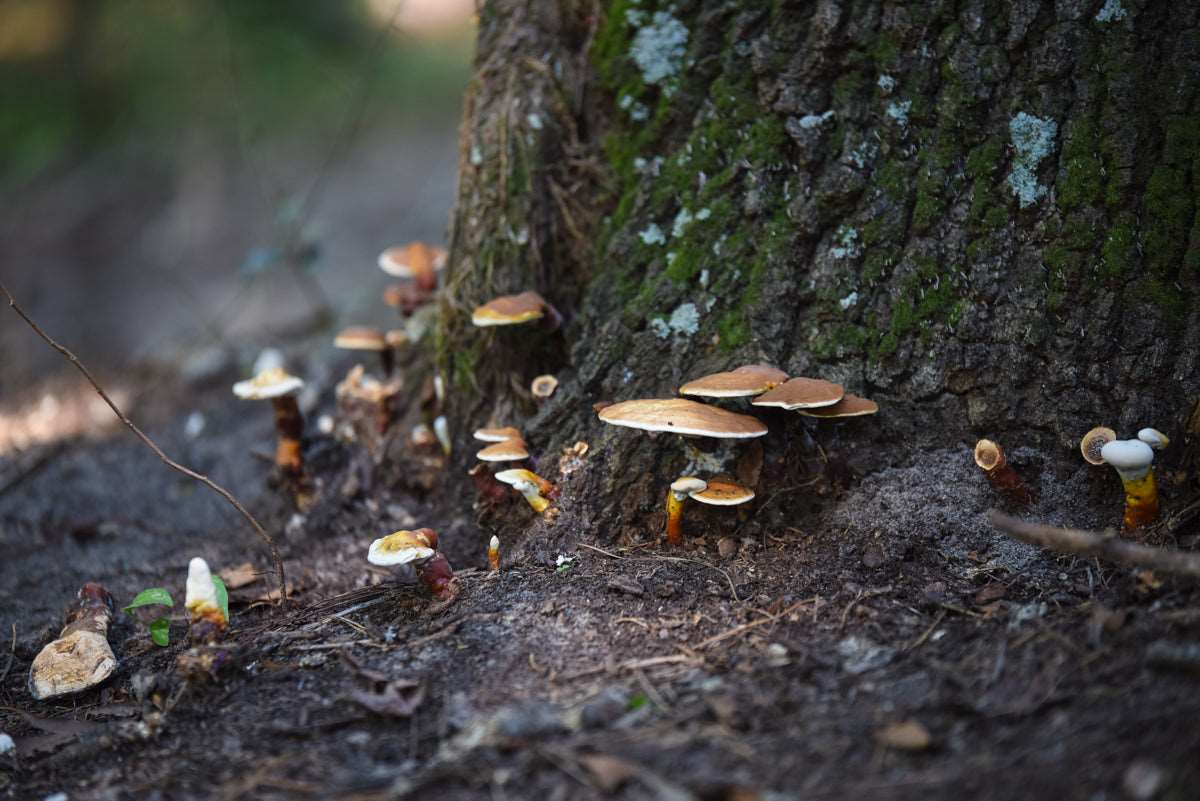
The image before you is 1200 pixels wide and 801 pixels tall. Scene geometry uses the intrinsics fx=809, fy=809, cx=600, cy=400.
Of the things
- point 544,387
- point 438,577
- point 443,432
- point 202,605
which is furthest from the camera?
point 443,432

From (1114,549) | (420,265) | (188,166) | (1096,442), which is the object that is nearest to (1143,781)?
(1114,549)

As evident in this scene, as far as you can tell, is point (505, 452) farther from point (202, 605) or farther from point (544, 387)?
point (202, 605)

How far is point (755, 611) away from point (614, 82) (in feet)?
8.70

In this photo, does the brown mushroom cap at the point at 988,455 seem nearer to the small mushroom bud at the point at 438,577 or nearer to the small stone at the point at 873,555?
the small stone at the point at 873,555

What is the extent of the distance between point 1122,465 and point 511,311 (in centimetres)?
244

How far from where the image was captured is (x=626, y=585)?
3.05 meters

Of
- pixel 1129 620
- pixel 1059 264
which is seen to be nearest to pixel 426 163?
pixel 1059 264

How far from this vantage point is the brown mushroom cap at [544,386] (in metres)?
3.80

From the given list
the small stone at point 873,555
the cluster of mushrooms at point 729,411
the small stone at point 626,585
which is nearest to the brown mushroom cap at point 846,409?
the cluster of mushrooms at point 729,411

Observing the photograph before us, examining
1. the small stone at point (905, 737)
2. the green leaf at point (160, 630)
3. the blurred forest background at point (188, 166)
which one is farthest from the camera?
the blurred forest background at point (188, 166)

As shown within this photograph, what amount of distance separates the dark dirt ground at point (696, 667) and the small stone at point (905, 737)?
3 cm

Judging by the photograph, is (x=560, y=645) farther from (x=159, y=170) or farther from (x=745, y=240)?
(x=159, y=170)

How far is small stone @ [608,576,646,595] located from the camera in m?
3.02

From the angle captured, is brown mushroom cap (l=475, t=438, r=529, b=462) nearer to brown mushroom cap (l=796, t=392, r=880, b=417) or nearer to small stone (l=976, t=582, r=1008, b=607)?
brown mushroom cap (l=796, t=392, r=880, b=417)
